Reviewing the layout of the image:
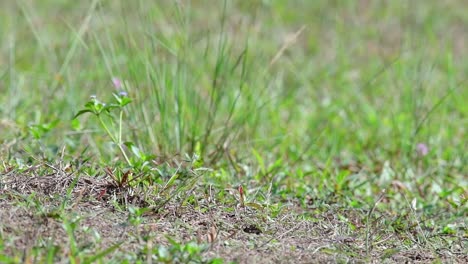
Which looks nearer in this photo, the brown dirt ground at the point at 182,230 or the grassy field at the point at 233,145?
the brown dirt ground at the point at 182,230

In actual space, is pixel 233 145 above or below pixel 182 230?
below

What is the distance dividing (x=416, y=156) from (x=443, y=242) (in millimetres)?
1249

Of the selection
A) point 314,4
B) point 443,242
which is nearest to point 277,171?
point 443,242

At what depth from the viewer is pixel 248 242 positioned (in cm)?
239

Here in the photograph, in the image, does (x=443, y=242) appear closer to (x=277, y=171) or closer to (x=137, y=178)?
(x=277, y=171)

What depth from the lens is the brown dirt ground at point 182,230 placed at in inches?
86.3

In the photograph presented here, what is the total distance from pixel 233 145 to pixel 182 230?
1.29 m

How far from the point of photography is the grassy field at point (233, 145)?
2354 millimetres

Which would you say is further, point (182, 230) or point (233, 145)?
point (233, 145)

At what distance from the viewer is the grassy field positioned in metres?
2.35

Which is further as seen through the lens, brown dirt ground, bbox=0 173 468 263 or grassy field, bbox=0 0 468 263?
grassy field, bbox=0 0 468 263

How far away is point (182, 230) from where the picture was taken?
242 centimetres

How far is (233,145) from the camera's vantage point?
3.67 m

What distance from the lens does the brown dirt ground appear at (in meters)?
2.19
